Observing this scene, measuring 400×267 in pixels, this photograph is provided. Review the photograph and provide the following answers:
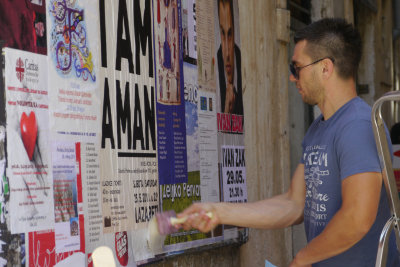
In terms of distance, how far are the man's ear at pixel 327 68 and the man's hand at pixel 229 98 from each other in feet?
5.62

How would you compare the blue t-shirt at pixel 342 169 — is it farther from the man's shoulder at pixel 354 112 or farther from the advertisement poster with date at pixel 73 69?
the advertisement poster with date at pixel 73 69

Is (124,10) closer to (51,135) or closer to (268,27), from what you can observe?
(51,135)

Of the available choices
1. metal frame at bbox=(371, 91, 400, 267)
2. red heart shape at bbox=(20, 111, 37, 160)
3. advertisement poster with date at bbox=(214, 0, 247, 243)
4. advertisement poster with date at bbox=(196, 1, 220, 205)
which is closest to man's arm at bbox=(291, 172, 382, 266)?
metal frame at bbox=(371, 91, 400, 267)

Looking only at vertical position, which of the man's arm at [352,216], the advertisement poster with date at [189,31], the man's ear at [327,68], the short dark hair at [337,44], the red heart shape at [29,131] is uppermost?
the advertisement poster with date at [189,31]

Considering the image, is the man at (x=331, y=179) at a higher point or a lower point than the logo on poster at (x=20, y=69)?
lower

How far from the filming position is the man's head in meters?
4.92

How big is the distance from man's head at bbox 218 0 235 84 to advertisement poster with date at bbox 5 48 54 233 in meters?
1.96

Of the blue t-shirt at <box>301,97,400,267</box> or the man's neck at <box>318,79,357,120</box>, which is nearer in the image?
the blue t-shirt at <box>301,97,400,267</box>

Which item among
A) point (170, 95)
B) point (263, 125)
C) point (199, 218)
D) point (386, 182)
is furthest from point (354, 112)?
point (263, 125)

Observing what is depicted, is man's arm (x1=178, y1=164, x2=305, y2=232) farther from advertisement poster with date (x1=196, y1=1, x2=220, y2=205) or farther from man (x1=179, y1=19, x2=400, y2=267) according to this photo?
advertisement poster with date (x1=196, y1=1, x2=220, y2=205)

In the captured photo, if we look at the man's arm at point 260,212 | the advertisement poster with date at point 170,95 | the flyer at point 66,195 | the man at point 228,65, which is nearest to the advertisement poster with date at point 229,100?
the man at point 228,65

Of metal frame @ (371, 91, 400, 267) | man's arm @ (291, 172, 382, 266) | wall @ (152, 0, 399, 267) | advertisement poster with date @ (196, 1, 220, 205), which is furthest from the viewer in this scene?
wall @ (152, 0, 399, 267)

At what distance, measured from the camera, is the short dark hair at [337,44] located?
3.21m

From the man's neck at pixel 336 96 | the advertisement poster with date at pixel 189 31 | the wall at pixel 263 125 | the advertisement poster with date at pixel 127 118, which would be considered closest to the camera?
the man's neck at pixel 336 96
